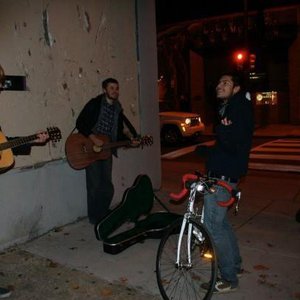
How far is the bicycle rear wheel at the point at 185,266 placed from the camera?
385cm

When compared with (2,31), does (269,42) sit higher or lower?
higher

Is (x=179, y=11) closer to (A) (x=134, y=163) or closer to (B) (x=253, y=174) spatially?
(B) (x=253, y=174)

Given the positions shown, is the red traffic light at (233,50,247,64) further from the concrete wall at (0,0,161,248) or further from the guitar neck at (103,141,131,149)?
the guitar neck at (103,141,131,149)

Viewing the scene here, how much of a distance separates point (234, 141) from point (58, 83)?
2.94 m

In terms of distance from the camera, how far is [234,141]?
3.93 meters

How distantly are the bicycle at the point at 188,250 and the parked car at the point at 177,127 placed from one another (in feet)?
39.7

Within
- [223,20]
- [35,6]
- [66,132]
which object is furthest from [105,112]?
[223,20]

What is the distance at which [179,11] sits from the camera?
1030 inches

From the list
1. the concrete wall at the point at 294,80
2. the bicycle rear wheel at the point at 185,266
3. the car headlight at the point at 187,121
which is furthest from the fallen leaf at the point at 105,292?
the concrete wall at the point at 294,80

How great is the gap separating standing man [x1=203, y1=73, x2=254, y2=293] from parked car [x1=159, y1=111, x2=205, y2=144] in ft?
A: 40.5

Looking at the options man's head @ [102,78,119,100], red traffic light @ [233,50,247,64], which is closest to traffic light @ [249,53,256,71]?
red traffic light @ [233,50,247,64]

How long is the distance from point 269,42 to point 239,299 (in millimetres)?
21092

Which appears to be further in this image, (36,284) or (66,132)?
(66,132)

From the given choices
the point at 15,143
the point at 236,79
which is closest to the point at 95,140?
the point at 15,143
